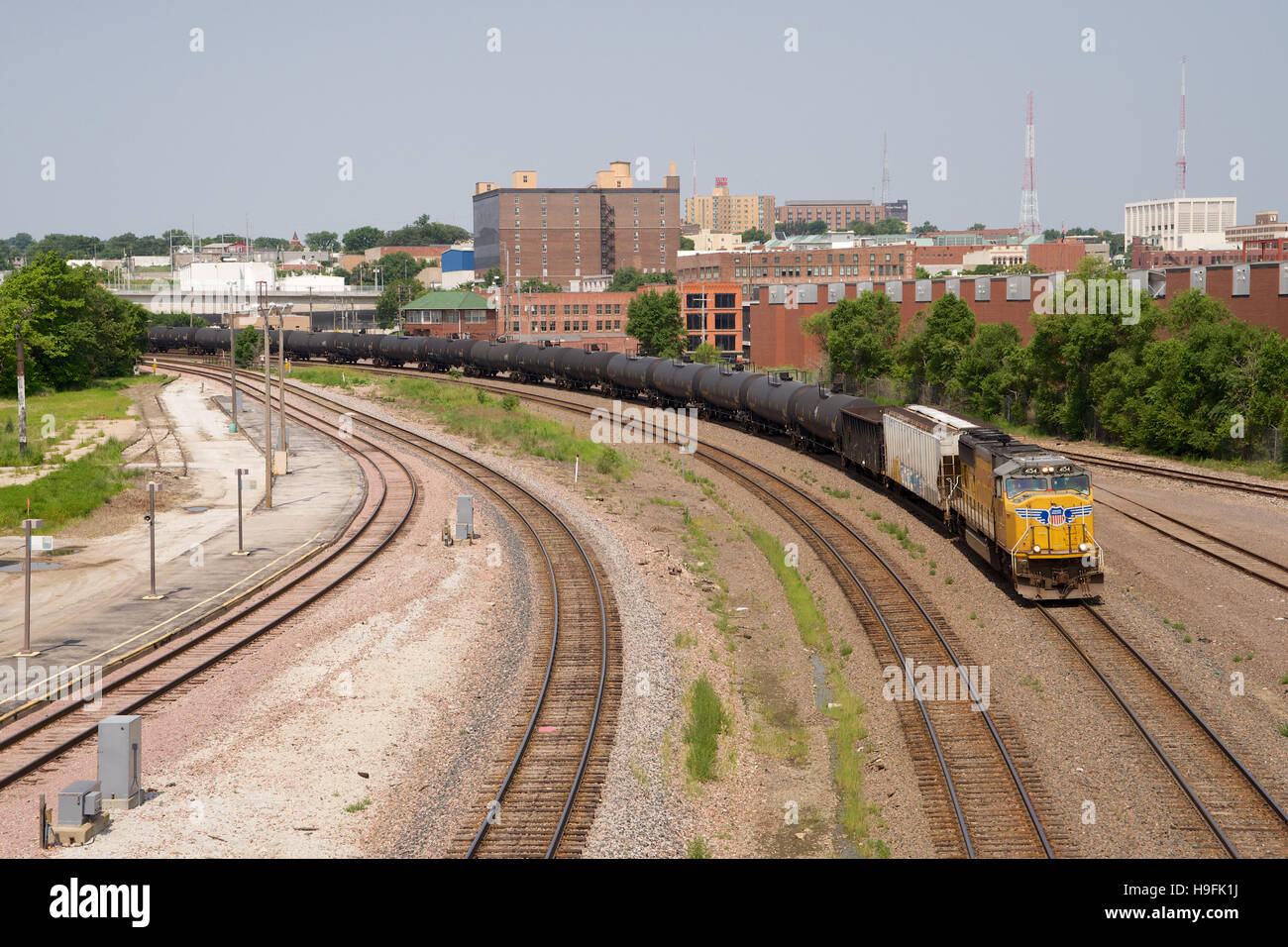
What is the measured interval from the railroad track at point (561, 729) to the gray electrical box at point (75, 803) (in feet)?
14.8

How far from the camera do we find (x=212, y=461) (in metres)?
49.8

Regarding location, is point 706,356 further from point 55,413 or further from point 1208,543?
point 1208,543

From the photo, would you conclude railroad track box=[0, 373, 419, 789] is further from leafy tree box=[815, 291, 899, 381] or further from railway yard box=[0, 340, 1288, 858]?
leafy tree box=[815, 291, 899, 381]

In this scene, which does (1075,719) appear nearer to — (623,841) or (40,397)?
(623,841)

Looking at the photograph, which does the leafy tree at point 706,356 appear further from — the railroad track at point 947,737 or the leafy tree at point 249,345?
the railroad track at point 947,737

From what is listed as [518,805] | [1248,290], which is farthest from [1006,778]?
[1248,290]

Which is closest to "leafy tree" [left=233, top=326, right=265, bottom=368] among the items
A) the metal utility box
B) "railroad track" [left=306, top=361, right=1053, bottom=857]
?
the metal utility box

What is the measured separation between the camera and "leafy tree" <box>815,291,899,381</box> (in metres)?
75.2

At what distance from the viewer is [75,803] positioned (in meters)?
13.5

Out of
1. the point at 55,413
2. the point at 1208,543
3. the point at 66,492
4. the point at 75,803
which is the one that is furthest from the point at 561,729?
the point at 55,413

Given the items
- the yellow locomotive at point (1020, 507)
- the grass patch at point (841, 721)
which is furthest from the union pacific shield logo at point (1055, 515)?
the grass patch at point (841, 721)

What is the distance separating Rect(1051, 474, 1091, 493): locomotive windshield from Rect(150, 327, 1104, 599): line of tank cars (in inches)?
0.9

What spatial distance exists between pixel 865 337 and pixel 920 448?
43113 mm
